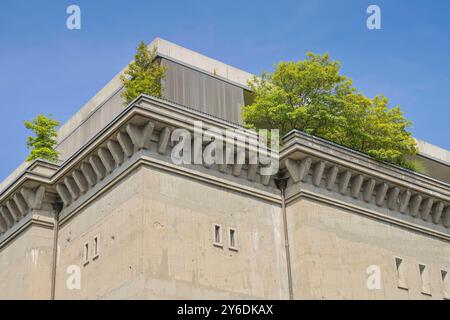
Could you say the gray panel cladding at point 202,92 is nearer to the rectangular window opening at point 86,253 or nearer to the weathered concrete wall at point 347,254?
the weathered concrete wall at point 347,254

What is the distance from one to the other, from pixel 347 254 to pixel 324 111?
7.37m

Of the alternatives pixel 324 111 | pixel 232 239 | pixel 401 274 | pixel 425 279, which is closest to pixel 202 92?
pixel 324 111

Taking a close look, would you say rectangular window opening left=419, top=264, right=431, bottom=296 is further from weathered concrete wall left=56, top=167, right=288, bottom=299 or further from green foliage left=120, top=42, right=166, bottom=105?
green foliage left=120, top=42, right=166, bottom=105

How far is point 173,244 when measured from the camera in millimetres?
30906

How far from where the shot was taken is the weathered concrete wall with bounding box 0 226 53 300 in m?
34.8

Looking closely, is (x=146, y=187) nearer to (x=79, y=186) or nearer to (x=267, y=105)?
(x=79, y=186)

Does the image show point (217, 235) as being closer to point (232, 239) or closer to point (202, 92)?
point (232, 239)

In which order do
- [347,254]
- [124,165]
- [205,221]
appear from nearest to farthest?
[205,221] < [124,165] < [347,254]

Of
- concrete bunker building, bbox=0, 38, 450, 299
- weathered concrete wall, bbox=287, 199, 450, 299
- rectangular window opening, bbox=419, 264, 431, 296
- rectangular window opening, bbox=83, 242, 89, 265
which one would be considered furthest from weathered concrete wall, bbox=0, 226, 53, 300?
rectangular window opening, bbox=419, 264, 431, 296

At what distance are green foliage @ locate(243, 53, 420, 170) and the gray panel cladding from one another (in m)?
0.85

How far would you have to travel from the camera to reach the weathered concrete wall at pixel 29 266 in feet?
114

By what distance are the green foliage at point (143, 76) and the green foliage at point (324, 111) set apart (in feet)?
15.1

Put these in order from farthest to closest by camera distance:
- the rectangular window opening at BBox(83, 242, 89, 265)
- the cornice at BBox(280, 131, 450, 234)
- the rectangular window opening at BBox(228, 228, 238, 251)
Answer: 1. the cornice at BBox(280, 131, 450, 234)
2. the rectangular window opening at BBox(83, 242, 89, 265)
3. the rectangular window opening at BBox(228, 228, 238, 251)

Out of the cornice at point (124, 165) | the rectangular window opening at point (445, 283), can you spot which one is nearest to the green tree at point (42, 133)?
the cornice at point (124, 165)
